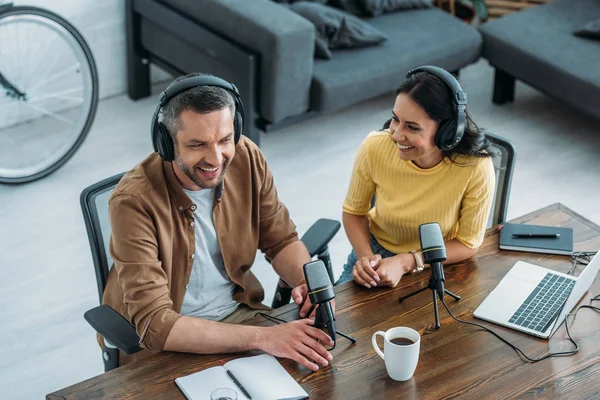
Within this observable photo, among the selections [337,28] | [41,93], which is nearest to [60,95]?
[41,93]

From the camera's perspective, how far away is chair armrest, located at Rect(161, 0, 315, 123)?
3.71 meters

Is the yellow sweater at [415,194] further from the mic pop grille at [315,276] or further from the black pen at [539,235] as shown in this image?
the mic pop grille at [315,276]

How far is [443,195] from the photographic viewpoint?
2355mm

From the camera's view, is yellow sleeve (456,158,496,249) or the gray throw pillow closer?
yellow sleeve (456,158,496,249)

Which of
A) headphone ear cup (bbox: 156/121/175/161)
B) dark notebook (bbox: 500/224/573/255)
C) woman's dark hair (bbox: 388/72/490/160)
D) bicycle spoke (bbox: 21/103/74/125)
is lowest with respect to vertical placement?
bicycle spoke (bbox: 21/103/74/125)

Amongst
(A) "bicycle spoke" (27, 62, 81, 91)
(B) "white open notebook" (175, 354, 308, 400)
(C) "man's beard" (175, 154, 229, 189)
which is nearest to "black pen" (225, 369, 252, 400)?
(B) "white open notebook" (175, 354, 308, 400)

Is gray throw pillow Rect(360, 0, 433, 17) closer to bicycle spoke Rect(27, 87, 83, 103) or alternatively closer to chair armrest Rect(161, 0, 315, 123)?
chair armrest Rect(161, 0, 315, 123)

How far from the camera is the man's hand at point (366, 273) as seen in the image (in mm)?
2197

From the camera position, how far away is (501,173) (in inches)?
100

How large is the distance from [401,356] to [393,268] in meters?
0.39

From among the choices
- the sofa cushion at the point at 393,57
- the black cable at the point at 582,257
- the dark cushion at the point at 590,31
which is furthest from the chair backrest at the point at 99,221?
the dark cushion at the point at 590,31

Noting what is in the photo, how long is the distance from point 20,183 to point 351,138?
1.48 metres

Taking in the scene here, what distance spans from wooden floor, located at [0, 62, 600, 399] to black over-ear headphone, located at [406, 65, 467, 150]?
119 cm

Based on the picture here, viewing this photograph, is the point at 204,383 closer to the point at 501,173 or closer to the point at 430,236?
the point at 430,236
